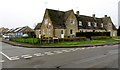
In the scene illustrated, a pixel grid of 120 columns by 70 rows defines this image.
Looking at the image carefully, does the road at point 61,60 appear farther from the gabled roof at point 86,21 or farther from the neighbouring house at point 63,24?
the gabled roof at point 86,21

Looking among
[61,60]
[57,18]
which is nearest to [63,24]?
[57,18]

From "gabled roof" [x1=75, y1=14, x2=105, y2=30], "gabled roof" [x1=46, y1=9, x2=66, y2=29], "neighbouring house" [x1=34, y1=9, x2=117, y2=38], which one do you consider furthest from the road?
"gabled roof" [x1=75, y1=14, x2=105, y2=30]

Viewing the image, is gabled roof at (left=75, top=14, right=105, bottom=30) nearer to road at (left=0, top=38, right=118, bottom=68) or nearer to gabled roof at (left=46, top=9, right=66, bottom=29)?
gabled roof at (left=46, top=9, right=66, bottom=29)

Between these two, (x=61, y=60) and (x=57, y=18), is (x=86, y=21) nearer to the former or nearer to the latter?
(x=57, y=18)

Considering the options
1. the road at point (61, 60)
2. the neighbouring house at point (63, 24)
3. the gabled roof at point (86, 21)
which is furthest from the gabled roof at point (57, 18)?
the road at point (61, 60)

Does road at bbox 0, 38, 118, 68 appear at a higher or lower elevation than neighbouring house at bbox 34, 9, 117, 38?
lower

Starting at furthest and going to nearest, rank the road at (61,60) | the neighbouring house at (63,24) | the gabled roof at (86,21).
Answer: the gabled roof at (86,21)
the neighbouring house at (63,24)
the road at (61,60)

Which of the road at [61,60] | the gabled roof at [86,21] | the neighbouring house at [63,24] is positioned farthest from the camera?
the gabled roof at [86,21]

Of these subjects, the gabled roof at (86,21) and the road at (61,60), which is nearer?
the road at (61,60)

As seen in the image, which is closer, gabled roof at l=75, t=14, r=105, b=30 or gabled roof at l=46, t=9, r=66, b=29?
gabled roof at l=46, t=9, r=66, b=29

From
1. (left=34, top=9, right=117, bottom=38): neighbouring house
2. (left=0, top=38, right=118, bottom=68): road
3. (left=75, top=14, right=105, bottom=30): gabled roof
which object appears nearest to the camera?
(left=0, top=38, right=118, bottom=68): road

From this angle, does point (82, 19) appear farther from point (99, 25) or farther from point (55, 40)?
point (55, 40)

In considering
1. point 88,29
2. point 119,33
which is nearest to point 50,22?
point 88,29

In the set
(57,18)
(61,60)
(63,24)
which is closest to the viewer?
(61,60)
